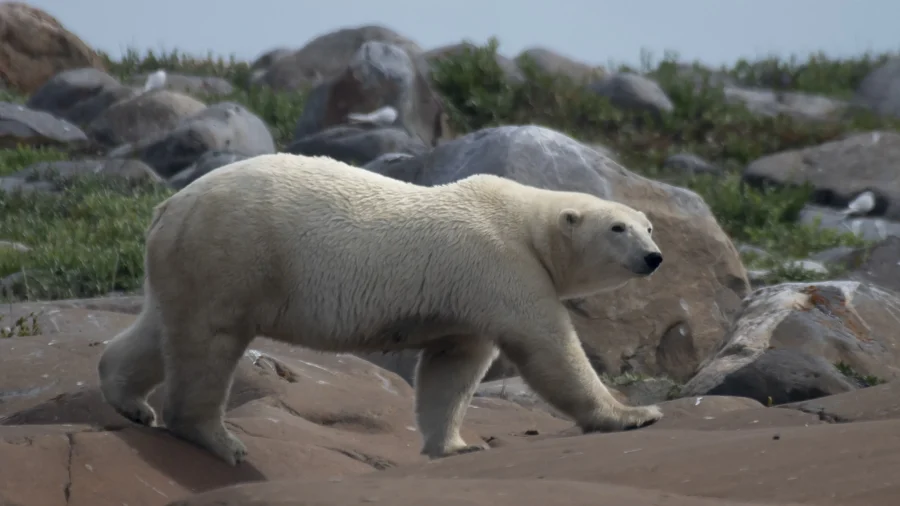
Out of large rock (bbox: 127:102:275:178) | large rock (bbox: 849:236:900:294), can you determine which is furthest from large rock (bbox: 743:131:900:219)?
large rock (bbox: 127:102:275:178)

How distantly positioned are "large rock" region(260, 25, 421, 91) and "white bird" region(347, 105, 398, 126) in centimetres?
622

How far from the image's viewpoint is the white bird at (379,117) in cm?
1817

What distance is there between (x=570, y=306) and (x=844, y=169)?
8589 millimetres

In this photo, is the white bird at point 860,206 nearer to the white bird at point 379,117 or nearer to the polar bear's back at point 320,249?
the white bird at point 379,117

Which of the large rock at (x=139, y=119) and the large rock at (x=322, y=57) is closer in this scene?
the large rock at (x=139, y=119)

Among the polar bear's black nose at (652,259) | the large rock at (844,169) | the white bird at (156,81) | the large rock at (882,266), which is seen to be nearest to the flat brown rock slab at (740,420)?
the polar bear's black nose at (652,259)

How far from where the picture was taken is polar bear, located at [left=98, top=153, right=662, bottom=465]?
6.13 meters

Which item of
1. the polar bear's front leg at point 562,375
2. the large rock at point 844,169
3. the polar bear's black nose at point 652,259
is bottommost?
the large rock at point 844,169

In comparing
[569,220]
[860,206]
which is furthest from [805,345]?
[860,206]

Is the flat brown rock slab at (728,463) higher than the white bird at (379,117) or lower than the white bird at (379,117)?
higher

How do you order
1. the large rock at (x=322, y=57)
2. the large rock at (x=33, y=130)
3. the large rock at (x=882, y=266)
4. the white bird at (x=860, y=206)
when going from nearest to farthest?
the large rock at (x=882, y=266) < the white bird at (x=860, y=206) < the large rock at (x=33, y=130) < the large rock at (x=322, y=57)

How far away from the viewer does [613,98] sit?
68.1ft

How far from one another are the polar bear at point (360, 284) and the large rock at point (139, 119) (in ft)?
43.7

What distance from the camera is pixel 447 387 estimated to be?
22.3ft
